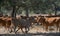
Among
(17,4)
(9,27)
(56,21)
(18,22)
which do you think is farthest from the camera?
(17,4)

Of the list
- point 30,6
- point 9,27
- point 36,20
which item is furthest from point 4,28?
point 30,6

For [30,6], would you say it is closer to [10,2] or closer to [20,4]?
[20,4]

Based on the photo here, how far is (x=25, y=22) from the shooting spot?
6570 millimetres

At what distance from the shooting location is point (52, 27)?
871 cm

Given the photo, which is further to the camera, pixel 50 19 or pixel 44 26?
pixel 44 26

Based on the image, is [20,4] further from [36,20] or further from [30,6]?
[36,20]

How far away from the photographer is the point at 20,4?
961 centimetres

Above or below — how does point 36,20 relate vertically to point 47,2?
below

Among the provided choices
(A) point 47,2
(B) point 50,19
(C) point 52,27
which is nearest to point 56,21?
(B) point 50,19

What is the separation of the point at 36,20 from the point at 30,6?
8.34 feet

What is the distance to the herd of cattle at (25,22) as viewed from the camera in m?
6.52

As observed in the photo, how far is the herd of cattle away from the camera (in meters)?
6.52

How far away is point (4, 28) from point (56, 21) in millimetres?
2139

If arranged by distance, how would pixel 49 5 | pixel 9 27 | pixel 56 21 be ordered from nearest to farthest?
→ pixel 9 27 < pixel 56 21 < pixel 49 5
